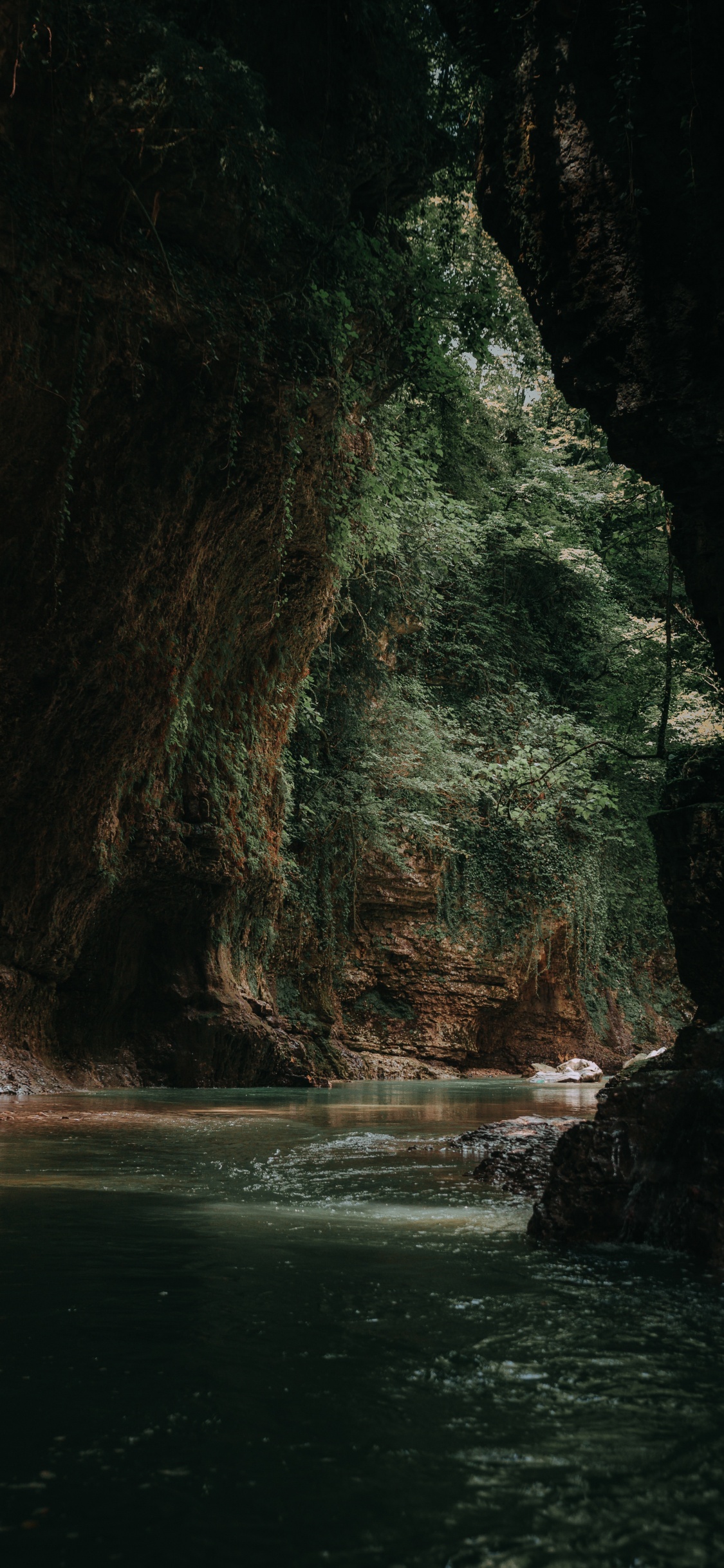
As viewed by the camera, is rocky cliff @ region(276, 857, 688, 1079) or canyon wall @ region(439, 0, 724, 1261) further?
rocky cliff @ region(276, 857, 688, 1079)

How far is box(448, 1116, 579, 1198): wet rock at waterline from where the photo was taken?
536 centimetres

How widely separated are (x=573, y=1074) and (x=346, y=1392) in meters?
16.3

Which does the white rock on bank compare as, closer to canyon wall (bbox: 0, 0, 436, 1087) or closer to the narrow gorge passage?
the narrow gorge passage

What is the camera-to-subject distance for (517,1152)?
5785 millimetres

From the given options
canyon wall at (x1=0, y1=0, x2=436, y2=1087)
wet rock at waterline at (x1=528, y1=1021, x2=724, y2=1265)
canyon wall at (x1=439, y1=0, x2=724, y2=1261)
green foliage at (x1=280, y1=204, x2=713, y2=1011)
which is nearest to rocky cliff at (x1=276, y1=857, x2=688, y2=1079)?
green foliage at (x1=280, y1=204, x2=713, y2=1011)

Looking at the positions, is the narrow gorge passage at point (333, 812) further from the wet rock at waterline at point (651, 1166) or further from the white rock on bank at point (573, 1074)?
the white rock on bank at point (573, 1074)

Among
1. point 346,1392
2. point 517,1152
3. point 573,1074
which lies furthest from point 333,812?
point 346,1392

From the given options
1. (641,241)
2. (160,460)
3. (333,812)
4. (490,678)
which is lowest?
(333,812)

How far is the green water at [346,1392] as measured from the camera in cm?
163

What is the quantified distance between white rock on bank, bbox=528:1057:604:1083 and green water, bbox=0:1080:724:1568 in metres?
13.9

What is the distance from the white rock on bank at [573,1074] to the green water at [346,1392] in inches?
547

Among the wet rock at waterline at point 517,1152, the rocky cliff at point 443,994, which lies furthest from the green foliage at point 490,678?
the wet rock at waterline at point 517,1152

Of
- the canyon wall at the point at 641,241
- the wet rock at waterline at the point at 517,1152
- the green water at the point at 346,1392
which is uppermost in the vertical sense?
the canyon wall at the point at 641,241

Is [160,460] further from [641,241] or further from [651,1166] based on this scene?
[651,1166]
